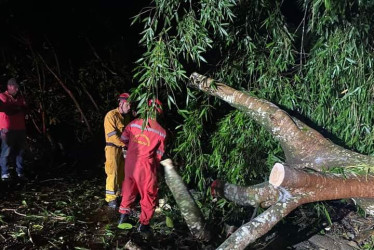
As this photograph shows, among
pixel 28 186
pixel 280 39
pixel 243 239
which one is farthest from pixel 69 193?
pixel 280 39

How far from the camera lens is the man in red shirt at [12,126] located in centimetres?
546

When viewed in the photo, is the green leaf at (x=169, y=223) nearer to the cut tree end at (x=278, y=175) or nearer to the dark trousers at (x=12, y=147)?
the cut tree end at (x=278, y=175)

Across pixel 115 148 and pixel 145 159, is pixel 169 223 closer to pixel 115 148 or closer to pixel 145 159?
pixel 145 159

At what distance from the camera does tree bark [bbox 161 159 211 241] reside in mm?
3801

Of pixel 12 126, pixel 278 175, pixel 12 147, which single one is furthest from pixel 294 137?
pixel 12 147

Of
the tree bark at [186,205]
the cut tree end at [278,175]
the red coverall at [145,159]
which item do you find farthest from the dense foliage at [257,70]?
the cut tree end at [278,175]

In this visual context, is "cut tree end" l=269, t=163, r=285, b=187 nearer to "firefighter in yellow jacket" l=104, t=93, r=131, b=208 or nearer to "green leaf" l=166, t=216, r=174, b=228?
"green leaf" l=166, t=216, r=174, b=228

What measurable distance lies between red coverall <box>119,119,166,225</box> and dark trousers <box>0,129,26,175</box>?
255 cm

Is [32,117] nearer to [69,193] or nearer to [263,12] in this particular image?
[69,193]

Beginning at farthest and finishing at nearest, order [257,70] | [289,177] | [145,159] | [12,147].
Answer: [12,147] → [257,70] → [145,159] → [289,177]

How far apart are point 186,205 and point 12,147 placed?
133 inches

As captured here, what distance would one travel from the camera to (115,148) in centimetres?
475

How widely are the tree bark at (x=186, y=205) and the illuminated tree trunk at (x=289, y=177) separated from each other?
336mm

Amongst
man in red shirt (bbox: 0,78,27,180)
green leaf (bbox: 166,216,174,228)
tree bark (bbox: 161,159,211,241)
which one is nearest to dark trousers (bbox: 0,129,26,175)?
man in red shirt (bbox: 0,78,27,180)
